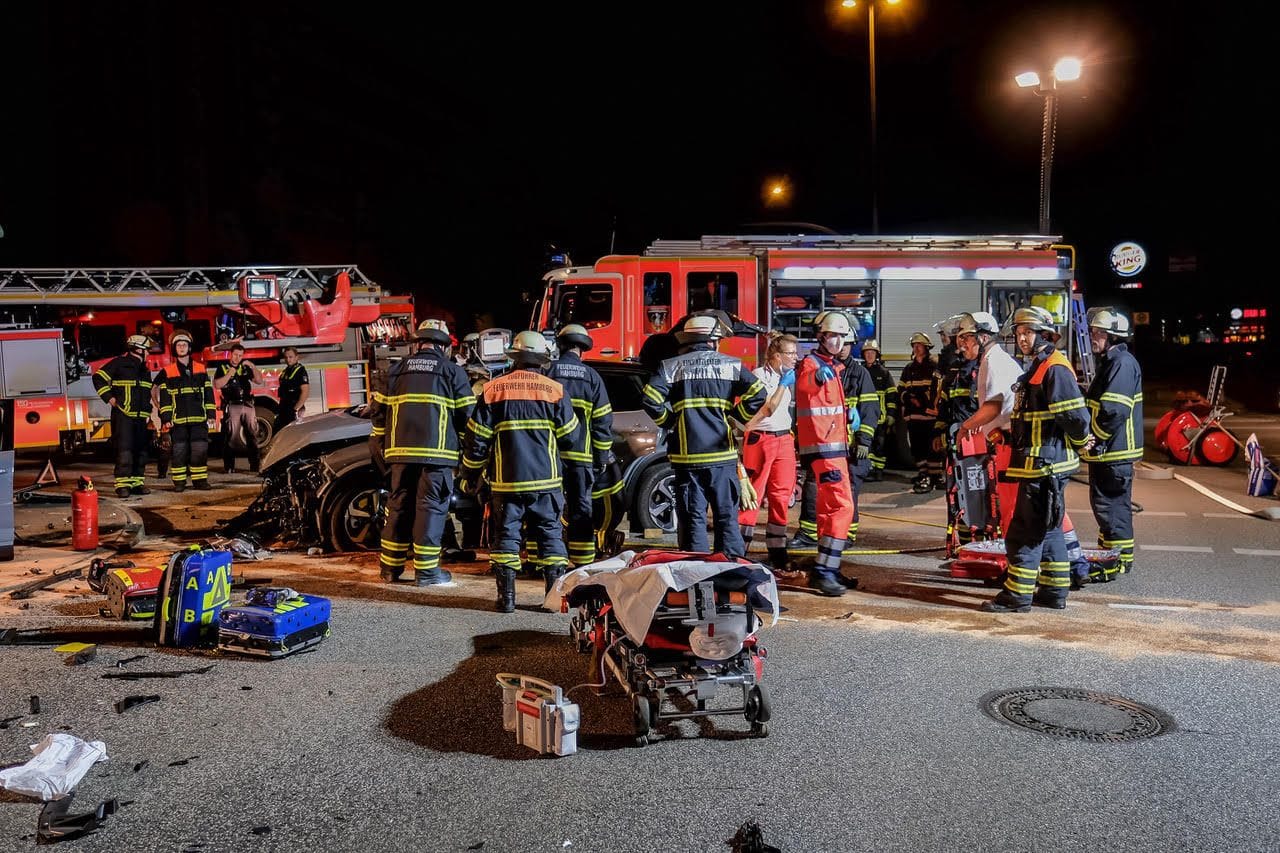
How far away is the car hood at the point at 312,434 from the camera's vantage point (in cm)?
862

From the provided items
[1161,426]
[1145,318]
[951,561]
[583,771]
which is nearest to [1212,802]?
[583,771]

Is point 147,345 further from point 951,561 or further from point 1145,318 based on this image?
point 1145,318

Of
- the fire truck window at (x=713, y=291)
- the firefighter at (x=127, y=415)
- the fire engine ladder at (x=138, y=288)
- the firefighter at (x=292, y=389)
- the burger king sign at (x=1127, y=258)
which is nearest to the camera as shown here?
the firefighter at (x=127, y=415)

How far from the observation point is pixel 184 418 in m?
12.9

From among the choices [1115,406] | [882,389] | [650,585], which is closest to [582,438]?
[650,585]

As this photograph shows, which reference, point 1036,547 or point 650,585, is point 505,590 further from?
point 1036,547

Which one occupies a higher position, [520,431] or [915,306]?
[915,306]

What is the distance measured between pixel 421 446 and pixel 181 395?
7.14 metres

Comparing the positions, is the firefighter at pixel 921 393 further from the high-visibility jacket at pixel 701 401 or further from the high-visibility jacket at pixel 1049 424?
the high-visibility jacket at pixel 701 401

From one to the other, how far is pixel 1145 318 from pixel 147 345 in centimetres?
2507

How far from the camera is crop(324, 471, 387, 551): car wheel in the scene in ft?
28.2

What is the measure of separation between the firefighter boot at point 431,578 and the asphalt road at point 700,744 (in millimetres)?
553

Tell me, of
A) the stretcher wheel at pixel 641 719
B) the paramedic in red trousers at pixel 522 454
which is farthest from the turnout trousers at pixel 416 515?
the stretcher wheel at pixel 641 719

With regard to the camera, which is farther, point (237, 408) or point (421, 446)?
point (237, 408)
